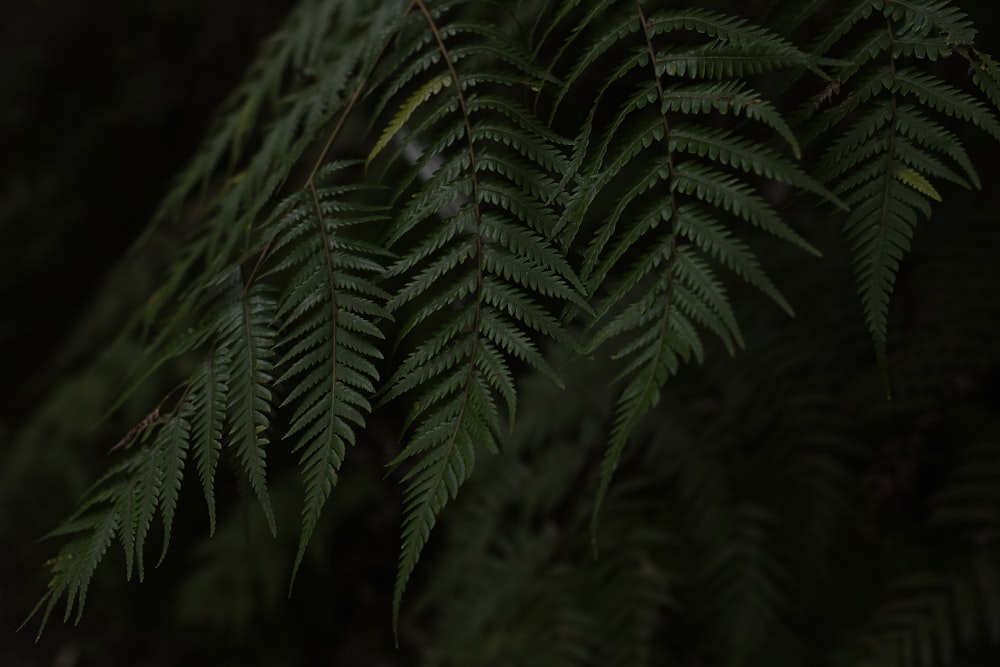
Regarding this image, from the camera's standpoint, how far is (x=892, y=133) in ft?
2.54

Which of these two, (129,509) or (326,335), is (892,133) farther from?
(129,509)

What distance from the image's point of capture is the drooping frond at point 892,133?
74 cm

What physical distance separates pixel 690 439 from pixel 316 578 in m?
1.59

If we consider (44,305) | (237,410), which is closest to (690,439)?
(237,410)

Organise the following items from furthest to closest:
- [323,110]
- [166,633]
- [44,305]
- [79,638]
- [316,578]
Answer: [44,305] < [79,638] < [166,633] < [316,578] < [323,110]

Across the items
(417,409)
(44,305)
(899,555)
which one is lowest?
(899,555)

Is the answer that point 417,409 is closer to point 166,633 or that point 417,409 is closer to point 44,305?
point 166,633

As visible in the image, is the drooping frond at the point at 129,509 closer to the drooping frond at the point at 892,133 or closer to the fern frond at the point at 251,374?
the fern frond at the point at 251,374

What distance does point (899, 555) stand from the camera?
5.20 ft

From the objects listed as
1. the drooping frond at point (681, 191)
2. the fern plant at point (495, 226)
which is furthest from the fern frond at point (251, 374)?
the drooping frond at point (681, 191)

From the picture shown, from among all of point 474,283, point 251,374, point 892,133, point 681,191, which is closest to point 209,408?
point 251,374

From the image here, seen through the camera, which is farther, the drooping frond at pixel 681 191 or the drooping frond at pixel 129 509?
the drooping frond at pixel 129 509

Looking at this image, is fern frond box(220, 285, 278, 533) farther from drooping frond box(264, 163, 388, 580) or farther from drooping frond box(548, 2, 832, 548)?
drooping frond box(548, 2, 832, 548)

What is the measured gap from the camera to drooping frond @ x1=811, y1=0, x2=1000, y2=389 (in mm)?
742
